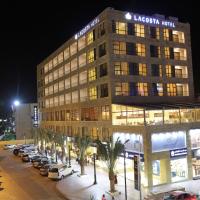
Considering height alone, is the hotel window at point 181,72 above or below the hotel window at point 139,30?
below

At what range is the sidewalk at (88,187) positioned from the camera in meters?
37.5

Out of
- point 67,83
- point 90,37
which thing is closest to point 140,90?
point 90,37

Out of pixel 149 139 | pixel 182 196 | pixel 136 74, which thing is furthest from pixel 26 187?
pixel 136 74

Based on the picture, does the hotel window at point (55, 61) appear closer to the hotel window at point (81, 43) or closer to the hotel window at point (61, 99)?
the hotel window at point (61, 99)

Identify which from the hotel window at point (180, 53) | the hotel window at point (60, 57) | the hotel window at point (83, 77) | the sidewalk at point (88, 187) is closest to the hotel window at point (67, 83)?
the hotel window at point (60, 57)

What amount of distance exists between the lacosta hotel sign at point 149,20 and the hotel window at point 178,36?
1854 millimetres

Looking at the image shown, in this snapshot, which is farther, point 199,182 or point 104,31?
point 104,31

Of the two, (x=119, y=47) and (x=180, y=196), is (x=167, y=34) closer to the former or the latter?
(x=119, y=47)

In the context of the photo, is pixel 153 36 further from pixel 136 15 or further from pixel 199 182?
pixel 199 182

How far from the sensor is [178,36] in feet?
214

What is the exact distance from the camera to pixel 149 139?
42.8 meters

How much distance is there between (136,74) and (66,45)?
27.2 m

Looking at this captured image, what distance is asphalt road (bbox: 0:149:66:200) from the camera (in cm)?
3897

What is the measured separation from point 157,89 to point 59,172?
24.7 m
